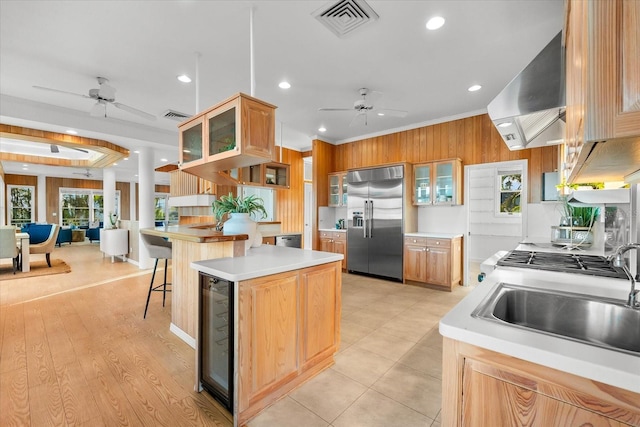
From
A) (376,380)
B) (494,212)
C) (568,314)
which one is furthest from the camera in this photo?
(494,212)

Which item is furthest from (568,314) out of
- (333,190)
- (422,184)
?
(333,190)

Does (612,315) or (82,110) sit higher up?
(82,110)

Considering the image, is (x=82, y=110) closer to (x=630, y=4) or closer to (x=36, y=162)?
(x=36, y=162)

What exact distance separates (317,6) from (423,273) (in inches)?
156

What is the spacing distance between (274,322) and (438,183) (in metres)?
3.96

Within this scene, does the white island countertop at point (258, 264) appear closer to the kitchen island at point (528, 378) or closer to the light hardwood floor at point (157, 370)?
the light hardwood floor at point (157, 370)

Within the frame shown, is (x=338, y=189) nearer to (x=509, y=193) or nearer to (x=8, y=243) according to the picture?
(x=509, y=193)

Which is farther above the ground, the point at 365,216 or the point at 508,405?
the point at 365,216

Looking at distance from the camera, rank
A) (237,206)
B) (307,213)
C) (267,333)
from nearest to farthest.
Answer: (267,333), (237,206), (307,213)

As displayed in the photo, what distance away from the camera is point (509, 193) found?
6211 millimetres

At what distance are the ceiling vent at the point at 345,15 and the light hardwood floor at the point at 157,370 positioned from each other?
112 inches

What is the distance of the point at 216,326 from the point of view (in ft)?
6.38

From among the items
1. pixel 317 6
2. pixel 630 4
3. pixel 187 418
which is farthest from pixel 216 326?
pixel 317 6

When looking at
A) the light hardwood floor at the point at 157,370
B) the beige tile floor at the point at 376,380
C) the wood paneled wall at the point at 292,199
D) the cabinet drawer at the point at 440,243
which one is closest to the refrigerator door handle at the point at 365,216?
the cabinet drawer at the point at 440,243
